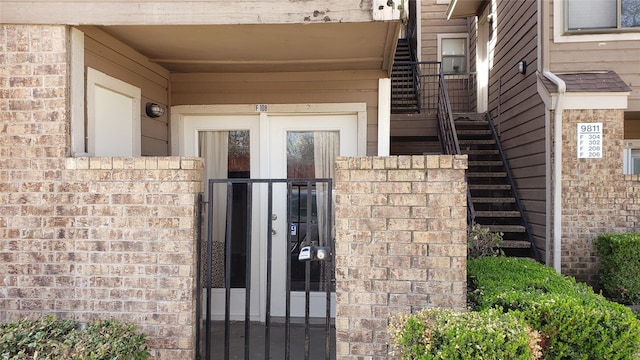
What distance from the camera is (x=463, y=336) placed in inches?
85.0

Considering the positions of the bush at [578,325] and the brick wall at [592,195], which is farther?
the brick wall at [592,195]

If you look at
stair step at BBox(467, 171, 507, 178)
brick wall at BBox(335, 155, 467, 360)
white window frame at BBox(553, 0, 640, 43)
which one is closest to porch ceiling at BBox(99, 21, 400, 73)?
brick wall at BBox(335, 155, 467, 360)

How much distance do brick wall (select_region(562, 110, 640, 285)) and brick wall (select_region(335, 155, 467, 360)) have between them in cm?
339

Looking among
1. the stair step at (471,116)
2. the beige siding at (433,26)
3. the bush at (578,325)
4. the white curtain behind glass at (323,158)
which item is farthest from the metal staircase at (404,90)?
the bush at (578,325)

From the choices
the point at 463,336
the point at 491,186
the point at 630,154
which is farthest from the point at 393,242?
the point at 630,154

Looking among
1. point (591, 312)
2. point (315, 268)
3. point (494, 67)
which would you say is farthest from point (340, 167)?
point (494, 67)

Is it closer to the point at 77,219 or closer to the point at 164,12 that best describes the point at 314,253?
the point at 77,219

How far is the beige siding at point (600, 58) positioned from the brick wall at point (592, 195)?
67 centimetres

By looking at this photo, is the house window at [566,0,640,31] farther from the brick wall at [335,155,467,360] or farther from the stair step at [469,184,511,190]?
the brick wall at [335,155,467,360]

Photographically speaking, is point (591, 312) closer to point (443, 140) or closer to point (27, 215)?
point (27, 215)

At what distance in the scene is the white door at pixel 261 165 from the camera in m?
4.52

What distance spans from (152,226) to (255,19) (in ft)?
5.29

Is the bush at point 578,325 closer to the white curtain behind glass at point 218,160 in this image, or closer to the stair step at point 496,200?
the white curtain behind glass at point 218,160

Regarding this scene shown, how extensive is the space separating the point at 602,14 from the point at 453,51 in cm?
500
